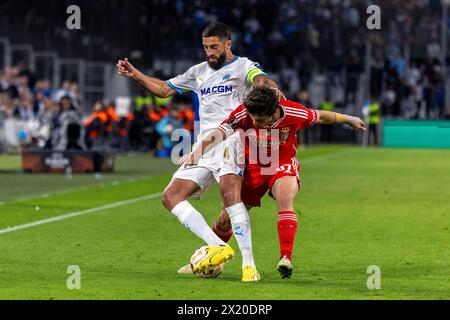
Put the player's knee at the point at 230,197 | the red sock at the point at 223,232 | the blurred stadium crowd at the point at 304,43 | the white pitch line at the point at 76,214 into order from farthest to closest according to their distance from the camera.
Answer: the blurred stadium crowd at the point at 304,43, the white pitch line at the point at 76,214, the red sock at the point at 223,232, the player's knee at the point at 230,197

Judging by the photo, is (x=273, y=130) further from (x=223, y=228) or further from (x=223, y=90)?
(x=223, y=228)

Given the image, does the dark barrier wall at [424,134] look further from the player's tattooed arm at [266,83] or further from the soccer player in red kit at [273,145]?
the player's tattooed arm at [266,83]

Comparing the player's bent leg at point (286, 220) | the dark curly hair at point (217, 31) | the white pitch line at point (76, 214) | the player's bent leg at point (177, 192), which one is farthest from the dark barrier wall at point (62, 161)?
the player's bent leg at point (286, 220)

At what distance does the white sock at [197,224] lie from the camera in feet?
33.9

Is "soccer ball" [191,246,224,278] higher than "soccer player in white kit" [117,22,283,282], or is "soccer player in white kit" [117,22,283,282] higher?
"soccer player in white kit" [117,22,283,282]

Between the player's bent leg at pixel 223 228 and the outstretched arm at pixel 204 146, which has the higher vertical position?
the outstretched arm at pixel 204 146

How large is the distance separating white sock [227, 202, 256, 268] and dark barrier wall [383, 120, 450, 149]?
3725cm

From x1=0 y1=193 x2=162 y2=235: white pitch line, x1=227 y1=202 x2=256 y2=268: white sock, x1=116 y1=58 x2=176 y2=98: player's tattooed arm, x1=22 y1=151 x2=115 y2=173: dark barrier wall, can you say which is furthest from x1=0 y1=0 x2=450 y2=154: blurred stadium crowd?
x1=227 y1=202 x2=256 y2=268: white sock

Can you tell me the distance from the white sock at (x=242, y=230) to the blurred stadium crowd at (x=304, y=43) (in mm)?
33879

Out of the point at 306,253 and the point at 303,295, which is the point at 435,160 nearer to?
the point at 306,253

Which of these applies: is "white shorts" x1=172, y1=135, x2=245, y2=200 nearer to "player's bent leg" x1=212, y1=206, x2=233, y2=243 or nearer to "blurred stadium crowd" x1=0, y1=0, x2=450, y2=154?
"player's bent leg" x1=212, y1=206, x2=233, y2=243

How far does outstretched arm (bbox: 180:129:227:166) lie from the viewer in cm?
1044

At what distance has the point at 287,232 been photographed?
32.8 ft

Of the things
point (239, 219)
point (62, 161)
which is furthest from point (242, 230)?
point (62, 161)
